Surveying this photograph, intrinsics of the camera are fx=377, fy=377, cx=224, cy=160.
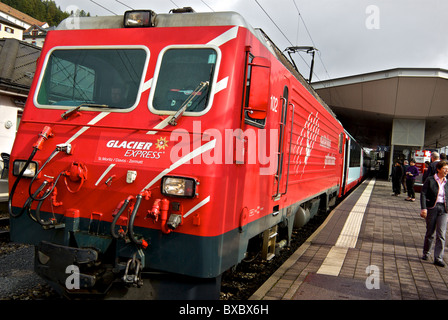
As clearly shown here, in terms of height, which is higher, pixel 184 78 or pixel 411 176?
pixel 184 78

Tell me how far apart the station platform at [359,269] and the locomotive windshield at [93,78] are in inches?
104

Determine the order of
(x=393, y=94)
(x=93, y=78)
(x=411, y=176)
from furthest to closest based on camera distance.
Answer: (x=393, y=94) → (x=411, y=176) → (x=93, y=78)

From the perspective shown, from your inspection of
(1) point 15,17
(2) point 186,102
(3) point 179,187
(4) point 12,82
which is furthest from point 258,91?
(1) point 15,17

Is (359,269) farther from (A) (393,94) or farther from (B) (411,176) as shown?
(A) (393,94)

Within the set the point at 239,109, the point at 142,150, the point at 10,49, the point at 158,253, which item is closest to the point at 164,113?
the point at 142,150

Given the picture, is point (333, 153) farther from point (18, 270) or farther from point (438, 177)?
point (18, 270)

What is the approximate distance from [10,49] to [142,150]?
1467 centimetres

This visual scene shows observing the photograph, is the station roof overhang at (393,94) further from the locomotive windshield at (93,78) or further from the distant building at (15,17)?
the distant building at (15,17)

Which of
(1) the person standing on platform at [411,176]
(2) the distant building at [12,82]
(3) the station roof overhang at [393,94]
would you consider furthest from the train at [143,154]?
(3) the station roof overhang at [393,94]

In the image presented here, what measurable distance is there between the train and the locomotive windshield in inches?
0.5

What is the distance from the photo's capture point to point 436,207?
20.6ft

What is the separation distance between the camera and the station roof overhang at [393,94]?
2598cm

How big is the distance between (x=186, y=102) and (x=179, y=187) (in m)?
0.81

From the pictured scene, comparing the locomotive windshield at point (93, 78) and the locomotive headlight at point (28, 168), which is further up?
the locomotive windshield at point (93, 78)
